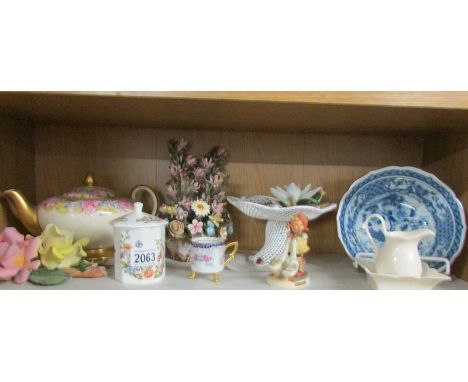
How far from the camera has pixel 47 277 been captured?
2.44 ft

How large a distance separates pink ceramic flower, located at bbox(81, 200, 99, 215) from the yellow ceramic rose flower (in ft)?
0.19

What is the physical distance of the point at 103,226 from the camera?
855 mm

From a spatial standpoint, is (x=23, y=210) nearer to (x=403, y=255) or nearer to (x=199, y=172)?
(x=199, y=172)

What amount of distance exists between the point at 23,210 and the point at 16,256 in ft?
0.48

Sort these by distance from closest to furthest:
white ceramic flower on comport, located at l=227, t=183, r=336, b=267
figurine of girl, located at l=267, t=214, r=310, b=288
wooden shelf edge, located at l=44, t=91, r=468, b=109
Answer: wooden shelf edge, located at l=44, t=91, r=468, b=109
figurine of girl, located at l=267, t=214, r=310, b=288
white ceramic flower on comport, located at l=227, t=183, r=336, b=267

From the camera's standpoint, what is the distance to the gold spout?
32.8 inches

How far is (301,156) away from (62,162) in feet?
2.16

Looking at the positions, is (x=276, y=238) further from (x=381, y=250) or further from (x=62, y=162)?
(x=62, y=162)

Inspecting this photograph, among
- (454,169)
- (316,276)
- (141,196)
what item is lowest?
(316,276)

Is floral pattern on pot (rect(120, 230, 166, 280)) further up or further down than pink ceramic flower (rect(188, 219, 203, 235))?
further down

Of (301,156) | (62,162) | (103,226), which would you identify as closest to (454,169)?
(301,156)

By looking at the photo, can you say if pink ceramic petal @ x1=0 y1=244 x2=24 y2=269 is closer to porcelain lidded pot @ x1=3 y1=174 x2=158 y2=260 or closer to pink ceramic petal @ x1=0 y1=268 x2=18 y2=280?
pink ceramic petal @ x1=0 y1=268 x2=18 y2=280

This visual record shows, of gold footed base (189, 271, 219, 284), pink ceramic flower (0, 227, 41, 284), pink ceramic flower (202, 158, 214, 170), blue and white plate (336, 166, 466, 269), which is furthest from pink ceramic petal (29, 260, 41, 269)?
blue and white plate (336, 166, 466, 269)
